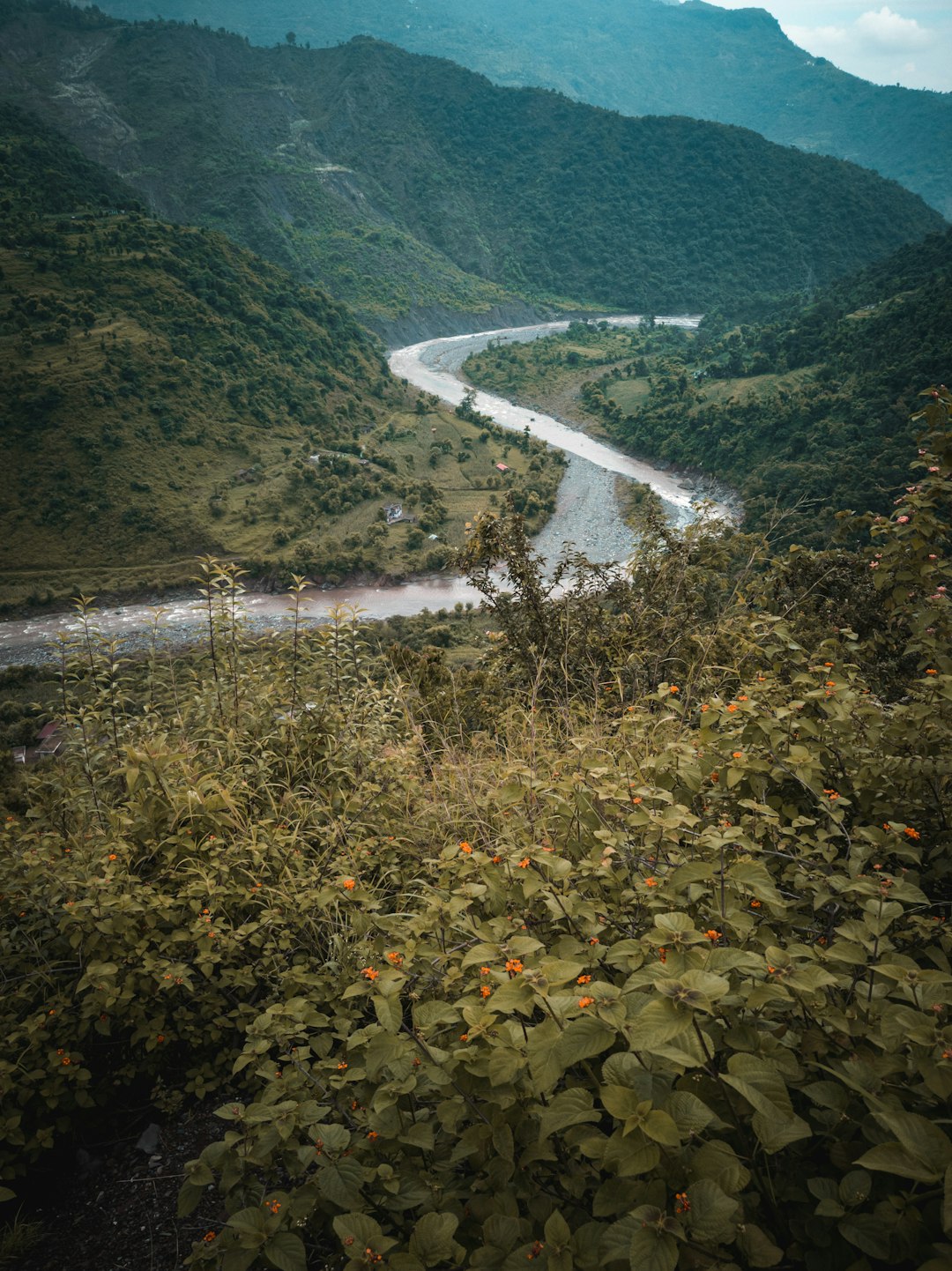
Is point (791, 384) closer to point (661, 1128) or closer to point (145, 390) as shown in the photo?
point (145, 390)

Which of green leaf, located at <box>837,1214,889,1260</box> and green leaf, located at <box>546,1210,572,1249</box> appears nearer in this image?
green leaf, located at <box>837,1214,889,1260</box>

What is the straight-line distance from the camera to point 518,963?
172 centimetres

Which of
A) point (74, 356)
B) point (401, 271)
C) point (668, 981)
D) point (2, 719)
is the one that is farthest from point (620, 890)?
point (401, 271)

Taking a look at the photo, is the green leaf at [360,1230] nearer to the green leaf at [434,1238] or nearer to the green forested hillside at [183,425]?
the green leaf at [434,1238]

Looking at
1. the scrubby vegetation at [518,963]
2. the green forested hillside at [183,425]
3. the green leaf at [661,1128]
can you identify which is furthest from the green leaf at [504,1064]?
the green forested hillside at [183,425]

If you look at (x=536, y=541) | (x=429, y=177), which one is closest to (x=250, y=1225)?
(x=536, y=541)

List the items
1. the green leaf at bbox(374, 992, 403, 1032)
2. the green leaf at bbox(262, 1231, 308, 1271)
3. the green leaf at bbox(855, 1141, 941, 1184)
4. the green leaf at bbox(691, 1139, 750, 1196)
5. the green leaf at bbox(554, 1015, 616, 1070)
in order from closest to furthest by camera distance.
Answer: the green leaf at bbox(855, 1141, 941, 1184)
the green leaf at bbox(691, 1139, 750, 1196)
the green leaf at bbox(554, 1015, 616, 1070)
the green leaf at bbox(262, 1231, 308, 1271)
the green leaf at bbox(374, 992, 403, 1032)

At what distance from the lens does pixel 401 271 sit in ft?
309

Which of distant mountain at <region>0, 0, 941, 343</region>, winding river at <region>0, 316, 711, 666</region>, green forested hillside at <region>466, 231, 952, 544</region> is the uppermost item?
distant mountain at <region>0, 0, 941, 343</region>

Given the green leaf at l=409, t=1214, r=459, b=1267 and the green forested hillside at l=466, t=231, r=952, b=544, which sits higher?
the green forested hillside at l=466, t=231, r=952, b=544

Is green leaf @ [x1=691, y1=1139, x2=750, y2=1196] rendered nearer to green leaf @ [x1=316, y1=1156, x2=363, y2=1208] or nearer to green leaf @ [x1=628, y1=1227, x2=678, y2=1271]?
green leaf @ [x1=628, y1=1227, x2=678, y2=1271]

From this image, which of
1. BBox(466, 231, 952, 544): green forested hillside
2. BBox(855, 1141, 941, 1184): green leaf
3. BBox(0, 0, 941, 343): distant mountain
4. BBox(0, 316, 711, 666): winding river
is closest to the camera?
BBox(855, 1141, 941, 1184): green leaf

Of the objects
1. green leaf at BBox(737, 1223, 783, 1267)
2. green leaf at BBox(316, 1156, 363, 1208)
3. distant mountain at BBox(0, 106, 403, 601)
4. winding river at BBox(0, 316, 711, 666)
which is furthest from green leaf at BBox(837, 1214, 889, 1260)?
distant mountain at BBox(0, 106, 403, 601)

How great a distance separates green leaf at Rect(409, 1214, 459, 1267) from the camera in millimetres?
1505
